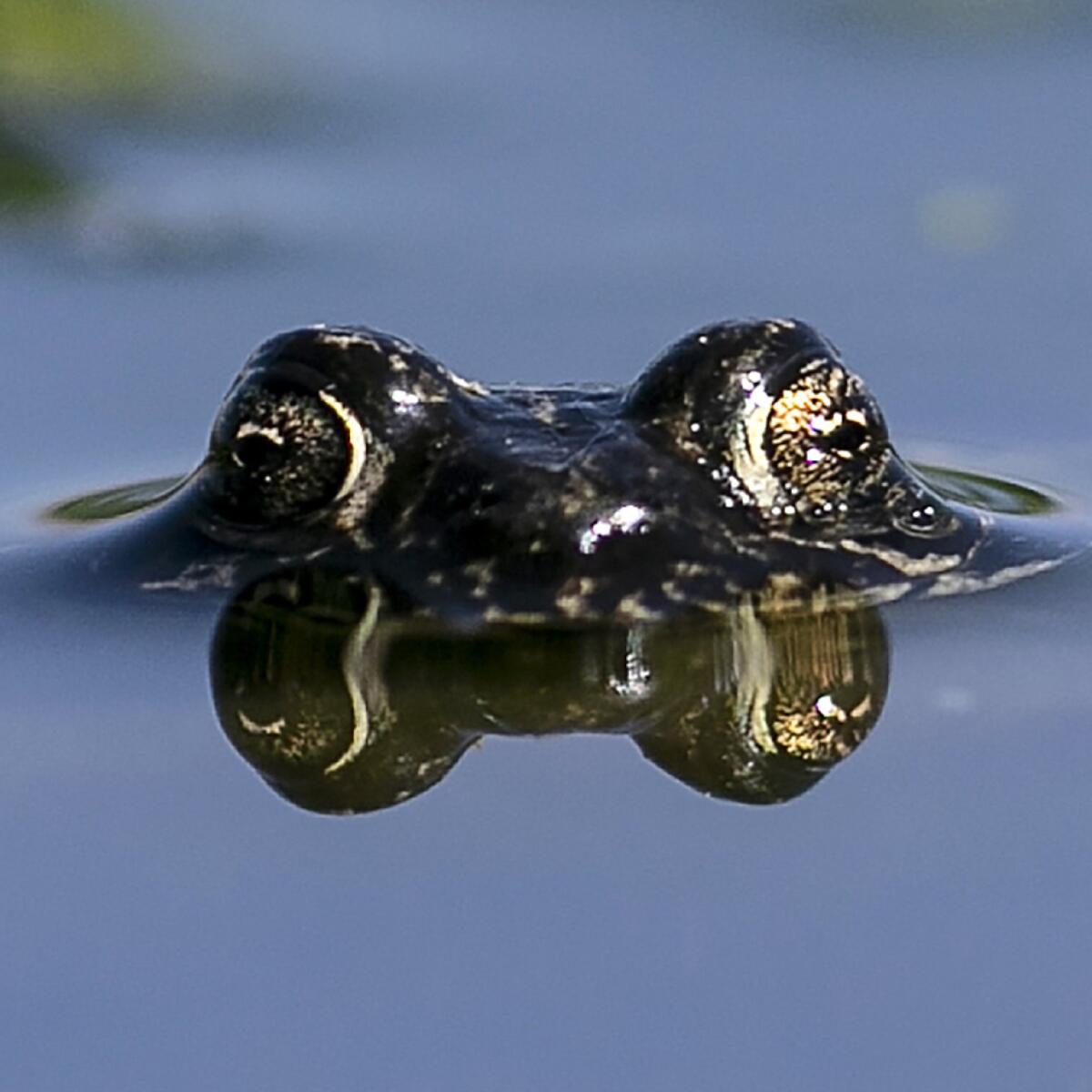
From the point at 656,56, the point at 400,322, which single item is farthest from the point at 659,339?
the point at 656,56

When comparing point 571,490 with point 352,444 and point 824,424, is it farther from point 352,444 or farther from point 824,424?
point 824,424

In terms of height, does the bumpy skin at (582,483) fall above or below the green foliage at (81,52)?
below

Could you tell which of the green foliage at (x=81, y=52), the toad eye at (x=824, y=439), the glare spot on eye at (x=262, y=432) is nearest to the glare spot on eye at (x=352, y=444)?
the glare spot on eye at (x=262, y=432)

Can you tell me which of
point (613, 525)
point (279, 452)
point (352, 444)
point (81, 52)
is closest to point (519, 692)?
point (613, 525)

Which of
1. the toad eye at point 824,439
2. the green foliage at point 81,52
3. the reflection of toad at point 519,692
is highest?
the green foliage at point 81,52

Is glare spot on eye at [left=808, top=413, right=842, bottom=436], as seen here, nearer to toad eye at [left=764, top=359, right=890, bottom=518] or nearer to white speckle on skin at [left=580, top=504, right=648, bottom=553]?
toad eye at [left=764, top=359, right=890, bottom=518]

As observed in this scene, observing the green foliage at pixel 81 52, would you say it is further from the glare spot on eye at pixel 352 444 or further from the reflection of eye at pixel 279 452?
the glare spot on eye at pixel 352 444

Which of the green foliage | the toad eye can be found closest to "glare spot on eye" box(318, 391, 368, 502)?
the toad eye

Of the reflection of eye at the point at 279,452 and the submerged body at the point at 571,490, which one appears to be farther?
the reflection of eye at the point at 279,452
